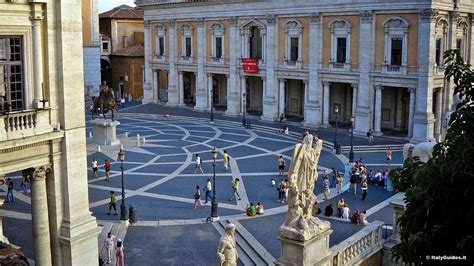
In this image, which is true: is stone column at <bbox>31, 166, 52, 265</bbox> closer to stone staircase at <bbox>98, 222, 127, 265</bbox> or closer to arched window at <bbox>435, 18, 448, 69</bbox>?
stone staircase at <bbox>98, 222, 127, 265</bbox>

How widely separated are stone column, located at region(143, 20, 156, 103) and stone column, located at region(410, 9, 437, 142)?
31261 mm

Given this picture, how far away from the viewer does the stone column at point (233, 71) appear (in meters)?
51.0

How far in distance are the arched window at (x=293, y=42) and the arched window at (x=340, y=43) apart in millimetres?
3177

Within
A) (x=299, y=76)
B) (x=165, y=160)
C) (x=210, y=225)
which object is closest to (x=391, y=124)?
(x=299, y=76)

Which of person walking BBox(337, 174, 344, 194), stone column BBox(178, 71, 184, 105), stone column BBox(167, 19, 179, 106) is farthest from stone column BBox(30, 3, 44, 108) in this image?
stone column BBox(167, 19, 179, 106)

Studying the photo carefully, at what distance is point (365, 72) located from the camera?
4172 cm

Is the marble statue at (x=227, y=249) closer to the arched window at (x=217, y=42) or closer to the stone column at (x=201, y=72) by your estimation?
the arched window at (x=217, y=42)

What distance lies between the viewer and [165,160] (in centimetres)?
3397

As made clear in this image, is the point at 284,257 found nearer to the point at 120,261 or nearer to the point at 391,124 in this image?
the point at 120,261

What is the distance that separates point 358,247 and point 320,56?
3108cm

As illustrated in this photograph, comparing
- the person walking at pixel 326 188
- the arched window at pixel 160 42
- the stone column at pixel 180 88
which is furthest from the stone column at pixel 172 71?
the person walking at pixel 326 188

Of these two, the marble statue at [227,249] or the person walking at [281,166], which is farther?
the person walking at [281,166]

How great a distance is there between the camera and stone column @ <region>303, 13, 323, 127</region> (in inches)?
1758

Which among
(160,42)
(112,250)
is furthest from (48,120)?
(160,42)
